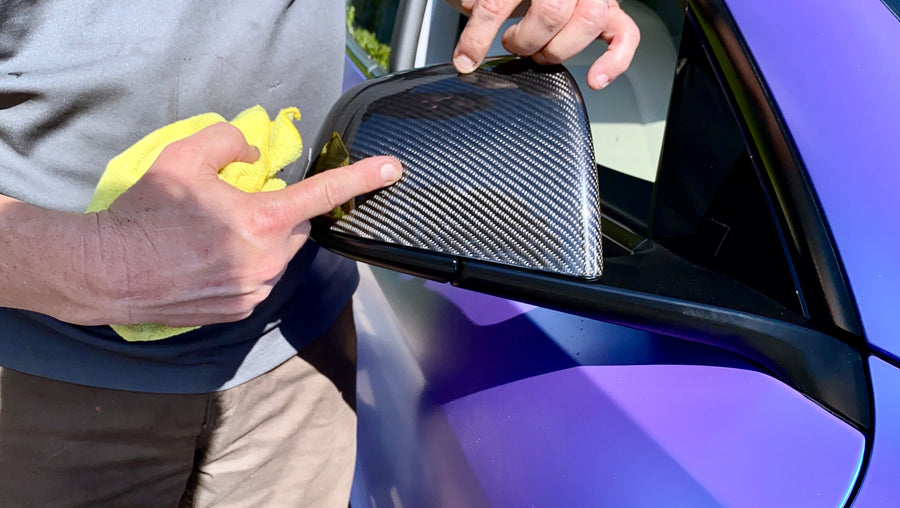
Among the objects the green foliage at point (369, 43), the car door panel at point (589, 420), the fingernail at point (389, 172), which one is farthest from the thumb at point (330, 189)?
the green foliage at point (369, 43)

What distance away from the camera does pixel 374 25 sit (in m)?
2.02

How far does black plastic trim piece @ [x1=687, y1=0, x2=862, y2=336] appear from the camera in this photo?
2.48ft

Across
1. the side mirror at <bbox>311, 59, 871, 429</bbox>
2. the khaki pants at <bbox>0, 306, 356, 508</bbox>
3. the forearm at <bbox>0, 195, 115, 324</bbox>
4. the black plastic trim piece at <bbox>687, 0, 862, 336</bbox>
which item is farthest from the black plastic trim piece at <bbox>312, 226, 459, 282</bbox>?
the khaki pants at <bbox>0, 306, 356, 508</bbox>

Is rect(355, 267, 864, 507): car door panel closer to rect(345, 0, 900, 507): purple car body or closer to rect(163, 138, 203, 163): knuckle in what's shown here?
rect(345, 0, 900, 507): purple car body

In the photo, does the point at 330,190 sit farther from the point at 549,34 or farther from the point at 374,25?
the point at 374,25

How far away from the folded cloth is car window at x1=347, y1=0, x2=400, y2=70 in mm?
855

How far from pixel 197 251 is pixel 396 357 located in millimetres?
525

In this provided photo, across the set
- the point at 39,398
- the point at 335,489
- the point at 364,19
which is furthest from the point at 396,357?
the point at 364,19

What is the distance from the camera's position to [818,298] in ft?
2.53

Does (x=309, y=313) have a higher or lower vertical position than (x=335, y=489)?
higher

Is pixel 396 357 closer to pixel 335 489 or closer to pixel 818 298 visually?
pixel 335 489

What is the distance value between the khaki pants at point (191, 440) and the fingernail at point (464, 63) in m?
0.70

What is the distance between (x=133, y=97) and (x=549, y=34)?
607 mm

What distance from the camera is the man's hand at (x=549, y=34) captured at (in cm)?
100
